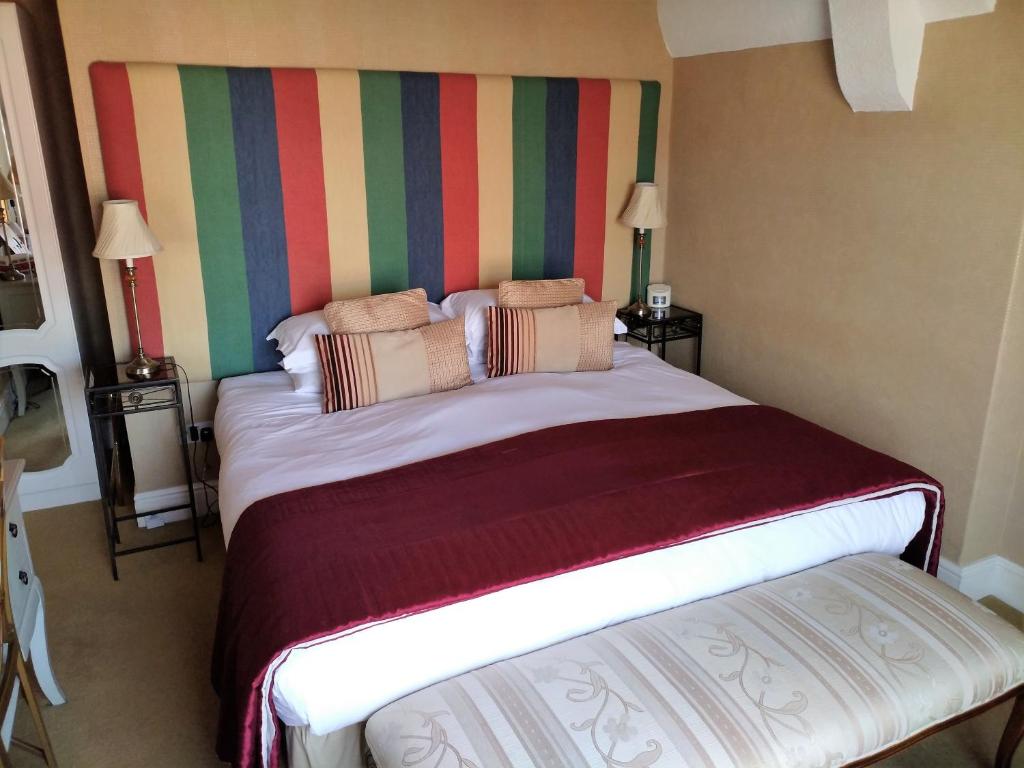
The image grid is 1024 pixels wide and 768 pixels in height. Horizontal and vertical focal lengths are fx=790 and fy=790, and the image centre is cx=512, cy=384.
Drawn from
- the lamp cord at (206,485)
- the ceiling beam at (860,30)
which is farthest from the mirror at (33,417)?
the ceiling beam at (860,30)

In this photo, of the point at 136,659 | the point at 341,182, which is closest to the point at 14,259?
the point at 341,182

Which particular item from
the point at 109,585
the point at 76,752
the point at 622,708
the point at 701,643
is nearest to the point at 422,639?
the point at 622,708

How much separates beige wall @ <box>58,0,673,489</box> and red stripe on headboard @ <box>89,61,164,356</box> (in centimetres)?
6

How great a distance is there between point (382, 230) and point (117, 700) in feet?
6.58

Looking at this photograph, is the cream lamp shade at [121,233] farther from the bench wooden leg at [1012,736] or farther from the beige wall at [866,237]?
the bench wooden leg at [1012,736]

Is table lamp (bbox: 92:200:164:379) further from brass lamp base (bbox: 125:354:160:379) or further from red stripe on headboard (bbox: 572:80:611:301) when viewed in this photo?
red stripe on headboard (bbox: 572:80:611:301)

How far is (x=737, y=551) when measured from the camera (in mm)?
2098

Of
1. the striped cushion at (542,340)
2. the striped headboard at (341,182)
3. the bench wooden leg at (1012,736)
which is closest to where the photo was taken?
the bench wooden leg at (1012,736)

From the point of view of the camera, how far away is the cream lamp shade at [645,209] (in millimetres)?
3682

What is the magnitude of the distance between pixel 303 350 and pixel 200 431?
0.62m

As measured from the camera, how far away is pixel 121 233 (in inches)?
107

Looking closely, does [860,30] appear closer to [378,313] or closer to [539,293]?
[539,293]

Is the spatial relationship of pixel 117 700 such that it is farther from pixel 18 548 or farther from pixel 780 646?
pixel 780 646

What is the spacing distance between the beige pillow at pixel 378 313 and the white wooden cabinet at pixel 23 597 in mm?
1194
